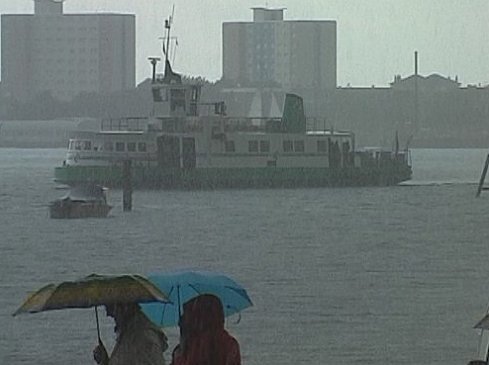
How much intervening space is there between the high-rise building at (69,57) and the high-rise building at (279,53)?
5183mm

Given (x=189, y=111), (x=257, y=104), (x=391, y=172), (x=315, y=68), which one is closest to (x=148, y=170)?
(x=189, y=111)

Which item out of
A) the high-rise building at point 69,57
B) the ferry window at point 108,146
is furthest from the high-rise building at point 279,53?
the ferry window at point 108,146

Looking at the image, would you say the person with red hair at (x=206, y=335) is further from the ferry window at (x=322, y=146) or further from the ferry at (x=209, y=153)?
the ferry window at (x=322, y=146)

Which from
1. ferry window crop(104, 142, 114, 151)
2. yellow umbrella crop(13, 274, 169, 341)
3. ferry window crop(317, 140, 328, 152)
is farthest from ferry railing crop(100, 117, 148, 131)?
yellow umbrella crop(13, 274, 169, 341)

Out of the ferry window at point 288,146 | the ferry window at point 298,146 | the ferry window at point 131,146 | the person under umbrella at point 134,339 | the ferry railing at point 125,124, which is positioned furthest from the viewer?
the ferry railing at point 125,124

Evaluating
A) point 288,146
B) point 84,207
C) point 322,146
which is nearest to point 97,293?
point 84,207

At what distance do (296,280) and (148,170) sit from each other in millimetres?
23889

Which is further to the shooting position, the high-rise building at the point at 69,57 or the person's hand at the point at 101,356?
the high-rise building at the point at 69,57

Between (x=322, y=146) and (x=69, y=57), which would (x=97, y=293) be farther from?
(x=69, y=57)

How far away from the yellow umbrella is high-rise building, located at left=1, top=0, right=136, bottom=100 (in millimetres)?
61157

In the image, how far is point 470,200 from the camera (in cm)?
4844

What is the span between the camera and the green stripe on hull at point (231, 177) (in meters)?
45.1

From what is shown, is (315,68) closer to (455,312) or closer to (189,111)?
(189,111)

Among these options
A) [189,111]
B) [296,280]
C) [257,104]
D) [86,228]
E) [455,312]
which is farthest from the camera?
[257,104]
